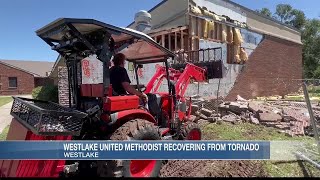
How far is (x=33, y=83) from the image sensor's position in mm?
41344

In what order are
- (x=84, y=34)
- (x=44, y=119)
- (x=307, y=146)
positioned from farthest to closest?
(x=307, y=146), (x=84, y=34), (x=44, y=119)

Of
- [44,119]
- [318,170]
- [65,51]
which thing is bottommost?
[318,170]

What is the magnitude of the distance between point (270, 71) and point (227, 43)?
6.23 m

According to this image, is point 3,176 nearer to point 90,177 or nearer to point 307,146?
point 90,177

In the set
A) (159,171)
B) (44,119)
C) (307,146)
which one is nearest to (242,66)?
(307,146)

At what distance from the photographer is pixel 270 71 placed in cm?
2225

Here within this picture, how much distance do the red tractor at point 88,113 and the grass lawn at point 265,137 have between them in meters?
2.15

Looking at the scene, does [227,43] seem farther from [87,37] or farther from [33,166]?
[33,166]

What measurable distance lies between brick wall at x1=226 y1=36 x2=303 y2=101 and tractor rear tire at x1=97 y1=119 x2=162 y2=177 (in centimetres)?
1358

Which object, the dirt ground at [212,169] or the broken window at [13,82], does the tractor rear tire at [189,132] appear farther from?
the broken window at [13,82]

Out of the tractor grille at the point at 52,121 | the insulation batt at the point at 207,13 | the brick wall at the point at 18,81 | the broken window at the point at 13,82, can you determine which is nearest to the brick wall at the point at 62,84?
the tractor grille at the point at 52,121

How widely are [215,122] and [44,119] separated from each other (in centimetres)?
746

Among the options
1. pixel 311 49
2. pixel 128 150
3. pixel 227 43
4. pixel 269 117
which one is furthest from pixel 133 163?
pixel 311 49

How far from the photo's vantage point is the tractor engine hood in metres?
4.29
